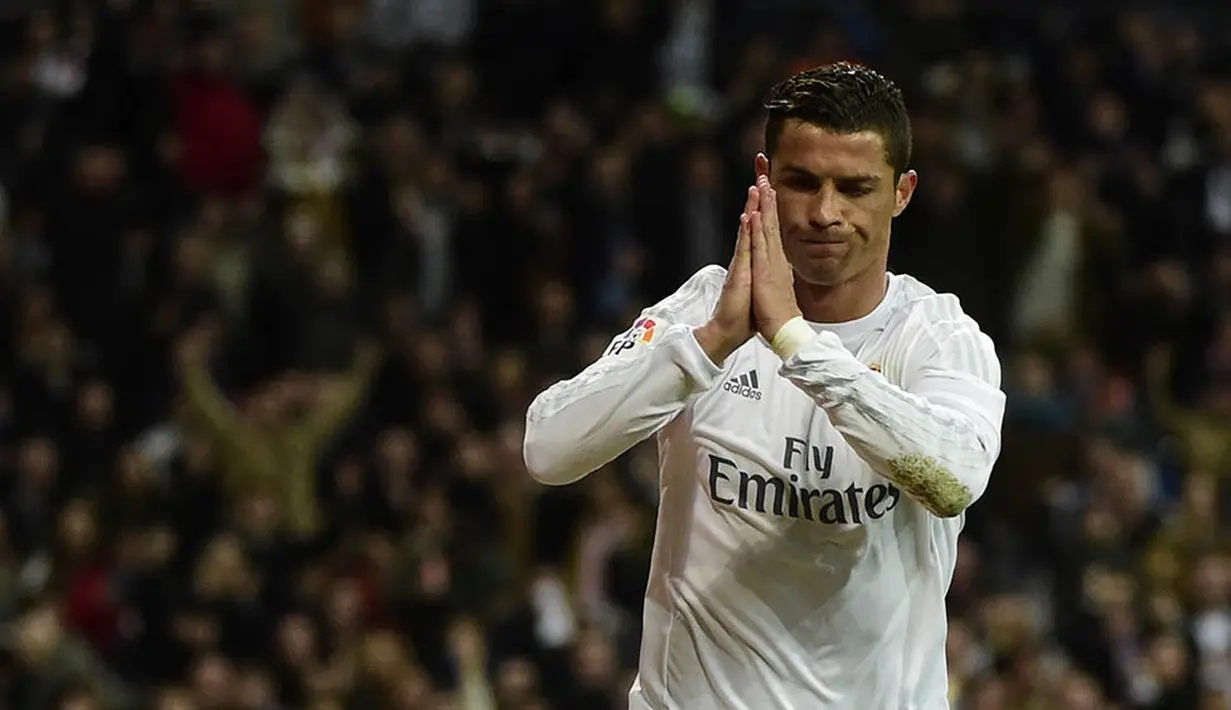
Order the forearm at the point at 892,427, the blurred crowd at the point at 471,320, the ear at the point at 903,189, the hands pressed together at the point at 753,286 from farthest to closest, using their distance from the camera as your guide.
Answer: the blurred crowd at the point at 471,320, the ear at the point at 903,189, the hands pressed together at the point at 753,286, the forearm at the point at 892,427

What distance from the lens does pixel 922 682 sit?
17.0 ft

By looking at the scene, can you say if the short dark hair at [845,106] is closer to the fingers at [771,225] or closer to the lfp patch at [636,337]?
the fingers at [771,225]

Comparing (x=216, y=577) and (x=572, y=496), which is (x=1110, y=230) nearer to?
(x=572, y=496)

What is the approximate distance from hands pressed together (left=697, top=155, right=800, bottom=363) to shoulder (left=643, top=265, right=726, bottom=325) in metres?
0.17

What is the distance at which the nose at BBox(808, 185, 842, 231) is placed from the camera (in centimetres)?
496

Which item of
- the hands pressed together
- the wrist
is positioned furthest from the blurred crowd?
the wrist

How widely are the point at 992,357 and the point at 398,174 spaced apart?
32.6 ft

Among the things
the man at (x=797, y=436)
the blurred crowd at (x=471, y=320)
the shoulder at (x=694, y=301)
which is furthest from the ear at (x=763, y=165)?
the blurred crowd at (x=471, y=320)

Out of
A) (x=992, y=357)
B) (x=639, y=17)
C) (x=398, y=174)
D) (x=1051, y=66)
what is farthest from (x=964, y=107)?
(x=992, y=357)

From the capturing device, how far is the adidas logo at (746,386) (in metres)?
5.16

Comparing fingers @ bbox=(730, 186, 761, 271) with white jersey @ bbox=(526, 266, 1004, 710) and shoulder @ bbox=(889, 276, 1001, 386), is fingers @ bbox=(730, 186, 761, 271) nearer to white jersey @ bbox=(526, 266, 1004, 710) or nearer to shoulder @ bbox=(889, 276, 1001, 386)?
white jersey @ bbox=(526, 266, 1004, 710)

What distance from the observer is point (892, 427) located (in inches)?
186

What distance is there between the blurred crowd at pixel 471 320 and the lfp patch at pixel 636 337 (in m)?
7.14

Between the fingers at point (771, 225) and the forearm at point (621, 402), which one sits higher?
the fingers at point (771, 225)
